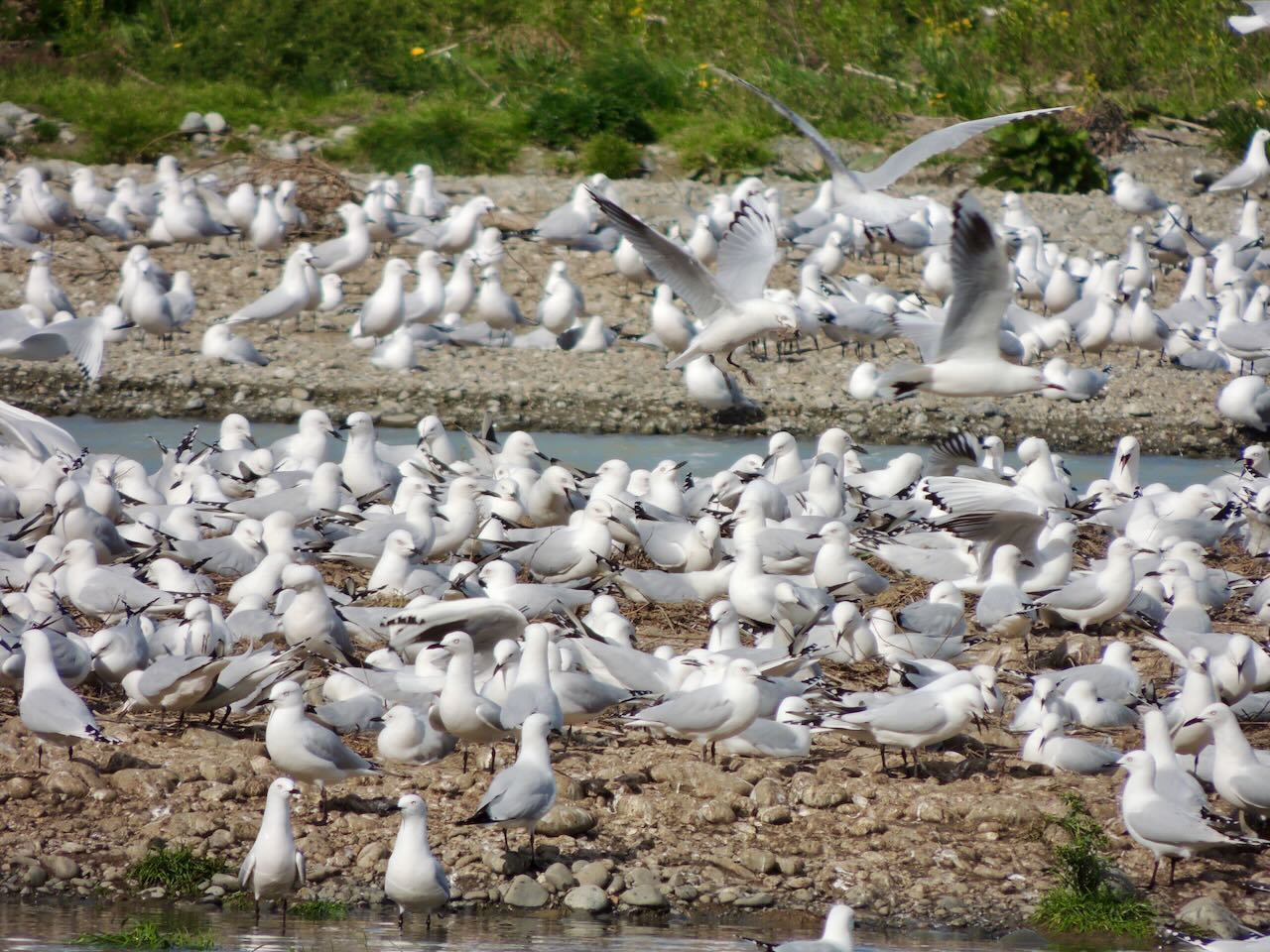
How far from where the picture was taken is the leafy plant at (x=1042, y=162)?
2217 cm

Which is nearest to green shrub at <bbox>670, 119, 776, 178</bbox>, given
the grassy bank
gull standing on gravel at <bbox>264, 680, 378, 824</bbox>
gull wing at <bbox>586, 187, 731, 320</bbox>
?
the grassy bank

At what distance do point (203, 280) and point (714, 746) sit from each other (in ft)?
39.0

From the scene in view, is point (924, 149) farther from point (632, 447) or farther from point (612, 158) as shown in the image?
point (612, 158)

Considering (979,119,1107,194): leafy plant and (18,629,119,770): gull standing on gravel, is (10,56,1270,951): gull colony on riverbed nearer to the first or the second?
(18,629,119,770): gull standing on gravel

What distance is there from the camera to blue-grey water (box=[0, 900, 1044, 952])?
5.39 meters

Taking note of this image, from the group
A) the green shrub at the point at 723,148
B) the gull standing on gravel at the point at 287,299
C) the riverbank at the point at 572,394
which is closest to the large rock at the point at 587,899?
the riverbank at the point at 572,394

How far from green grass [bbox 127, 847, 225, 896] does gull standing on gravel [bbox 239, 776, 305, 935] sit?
33 cm

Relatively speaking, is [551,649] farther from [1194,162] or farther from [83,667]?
[1194,162]

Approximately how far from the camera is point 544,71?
86.1ft

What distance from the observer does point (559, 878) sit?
5.99m

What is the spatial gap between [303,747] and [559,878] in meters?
1.00

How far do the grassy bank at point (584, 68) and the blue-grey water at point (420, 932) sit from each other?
1750cm

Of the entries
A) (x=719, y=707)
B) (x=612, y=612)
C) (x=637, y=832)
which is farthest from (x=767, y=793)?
(x=612, y=612)

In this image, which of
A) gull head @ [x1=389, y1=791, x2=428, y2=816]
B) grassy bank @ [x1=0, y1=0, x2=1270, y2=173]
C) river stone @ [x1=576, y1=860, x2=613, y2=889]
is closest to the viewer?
gull head @ [x1=389, y1=791, x2=428, y2=816]
